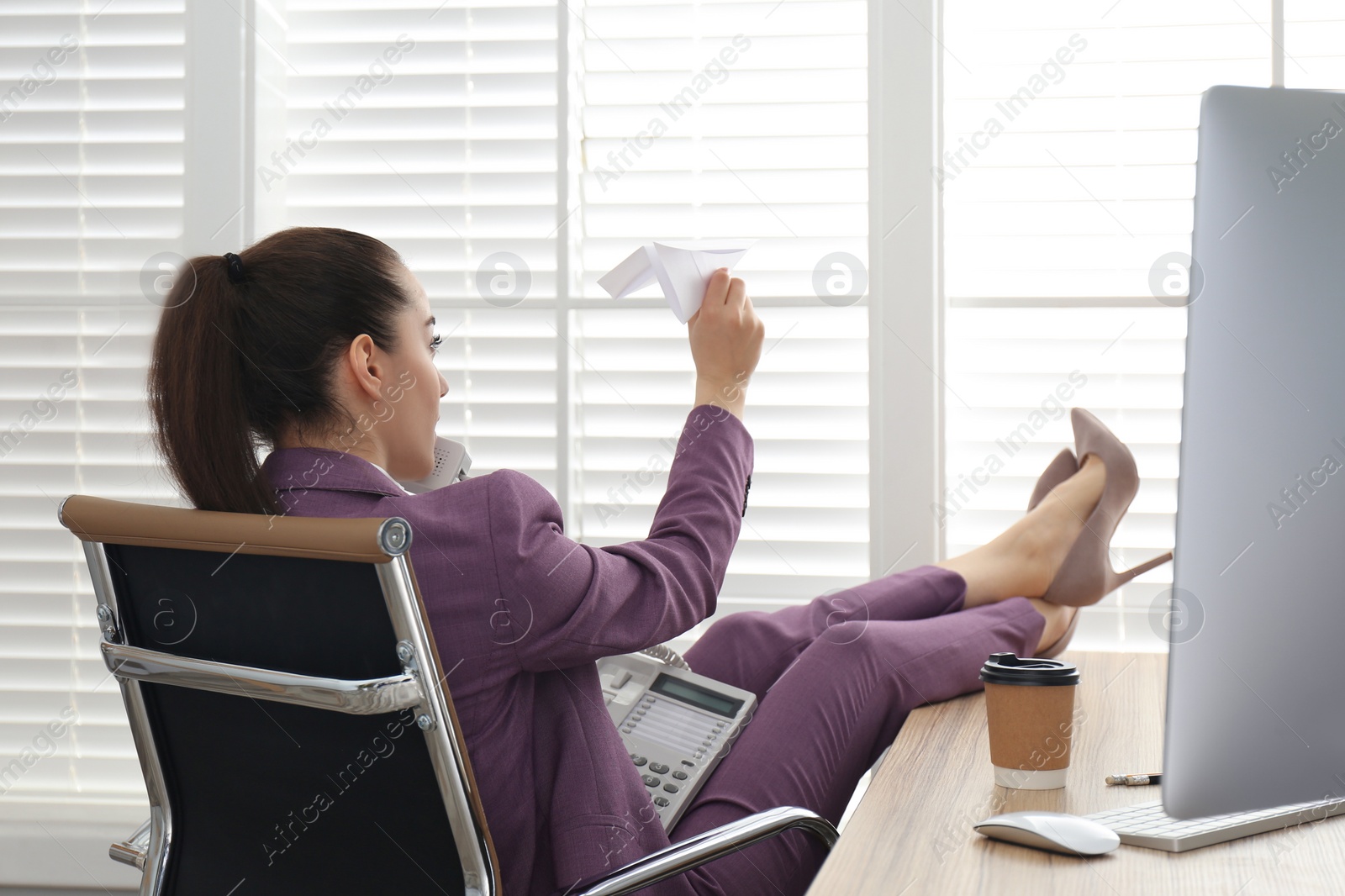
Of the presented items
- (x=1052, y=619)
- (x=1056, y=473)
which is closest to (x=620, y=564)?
(x=1052, y=619)

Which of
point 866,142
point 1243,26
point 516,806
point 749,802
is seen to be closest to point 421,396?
point 516,806

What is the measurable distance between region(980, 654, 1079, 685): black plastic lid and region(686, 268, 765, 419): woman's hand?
451 millimetres

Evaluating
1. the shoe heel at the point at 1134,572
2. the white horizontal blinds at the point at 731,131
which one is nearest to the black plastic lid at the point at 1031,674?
the shoe heel at the point at 1134,572

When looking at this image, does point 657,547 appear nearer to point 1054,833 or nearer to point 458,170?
point 1054,833

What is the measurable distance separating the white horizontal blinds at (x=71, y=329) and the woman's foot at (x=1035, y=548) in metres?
1.72

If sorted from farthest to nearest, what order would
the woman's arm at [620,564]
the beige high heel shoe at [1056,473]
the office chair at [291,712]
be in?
1. the beige high heel shoe at [1056,473]
2. the woman's arm at [620,564]
3. the office chair at [291,712]

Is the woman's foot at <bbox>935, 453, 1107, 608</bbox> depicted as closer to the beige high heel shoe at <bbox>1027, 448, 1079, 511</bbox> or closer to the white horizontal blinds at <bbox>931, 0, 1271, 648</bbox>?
the beige high heel shoe at <bbox>1027, 448, 1079, 511</bbox>

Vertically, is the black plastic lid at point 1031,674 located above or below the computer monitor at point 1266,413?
below

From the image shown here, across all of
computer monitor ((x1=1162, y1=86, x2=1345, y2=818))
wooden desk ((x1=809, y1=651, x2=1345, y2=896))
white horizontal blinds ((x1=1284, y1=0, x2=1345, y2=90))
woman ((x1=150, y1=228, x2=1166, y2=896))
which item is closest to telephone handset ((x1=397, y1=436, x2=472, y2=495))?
woman ((x1=150, y1=228, x2=1166, y2=896))

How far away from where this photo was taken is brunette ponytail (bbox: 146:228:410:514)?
1037 mm

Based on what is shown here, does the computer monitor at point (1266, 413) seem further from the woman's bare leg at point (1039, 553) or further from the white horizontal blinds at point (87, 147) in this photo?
the white horizontal blinds at point (87, 147)

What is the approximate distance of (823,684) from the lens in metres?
1.36

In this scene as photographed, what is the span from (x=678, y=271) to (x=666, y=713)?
603 millimetres

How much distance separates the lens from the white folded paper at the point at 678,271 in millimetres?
1354
